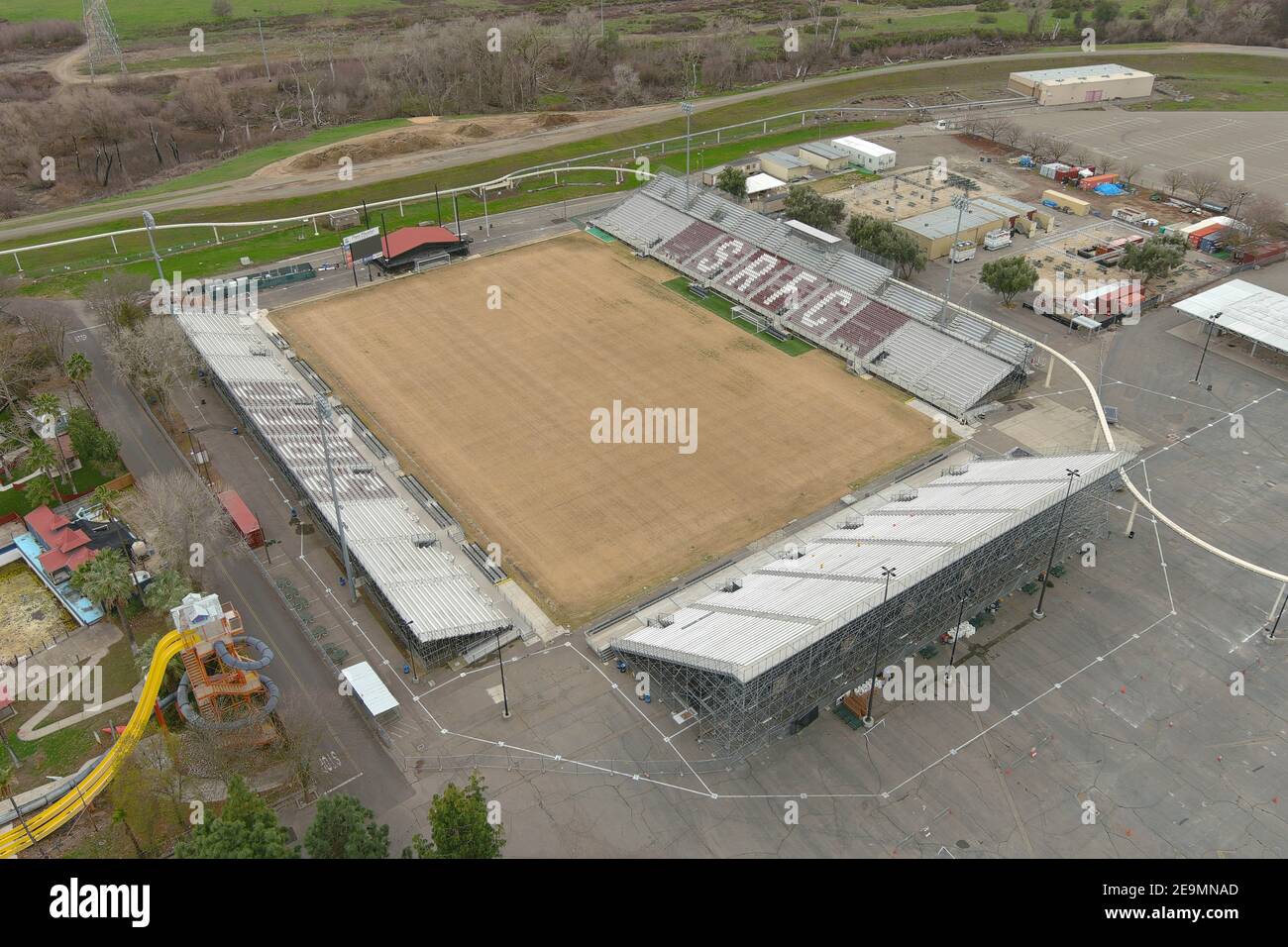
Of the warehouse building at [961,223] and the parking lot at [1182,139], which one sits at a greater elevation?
the parking lot at [1182,139]

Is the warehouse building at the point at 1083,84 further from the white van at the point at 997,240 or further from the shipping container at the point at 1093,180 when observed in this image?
the white van at the point at 997,240

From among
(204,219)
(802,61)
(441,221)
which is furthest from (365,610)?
(802,61)

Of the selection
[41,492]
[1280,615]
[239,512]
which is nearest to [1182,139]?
[1280,615]

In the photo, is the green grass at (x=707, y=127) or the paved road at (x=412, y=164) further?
the paved road at (x=412, y=164)

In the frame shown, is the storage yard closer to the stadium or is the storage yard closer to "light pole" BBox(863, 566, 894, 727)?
the stadium
